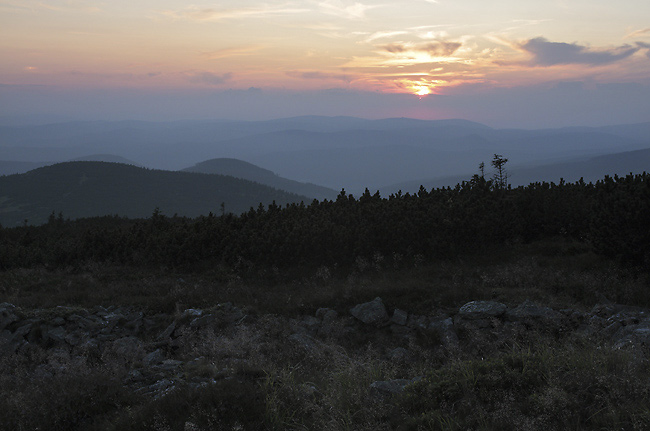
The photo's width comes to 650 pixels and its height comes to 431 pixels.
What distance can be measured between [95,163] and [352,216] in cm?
18044

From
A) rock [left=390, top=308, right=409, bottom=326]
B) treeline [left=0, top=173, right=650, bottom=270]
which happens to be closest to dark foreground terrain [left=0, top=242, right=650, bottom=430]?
rock [left=390, top=308, right=409, bottom=326]

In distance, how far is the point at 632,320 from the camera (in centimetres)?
733

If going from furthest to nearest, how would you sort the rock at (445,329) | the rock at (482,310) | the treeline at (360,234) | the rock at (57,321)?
the treeline at (360,234)
the rock at (57,321)
the rock at (482,310)
the rock at (445,329)

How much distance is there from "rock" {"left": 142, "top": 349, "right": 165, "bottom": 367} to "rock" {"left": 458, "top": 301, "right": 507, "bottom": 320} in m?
6.44

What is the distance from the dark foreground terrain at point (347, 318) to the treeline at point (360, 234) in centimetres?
8

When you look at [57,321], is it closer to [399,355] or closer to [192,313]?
[192,313]

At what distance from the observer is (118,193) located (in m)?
145

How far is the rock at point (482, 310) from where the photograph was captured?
8.38 meters

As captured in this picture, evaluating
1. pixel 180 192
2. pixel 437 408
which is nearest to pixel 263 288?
pixel 437 408

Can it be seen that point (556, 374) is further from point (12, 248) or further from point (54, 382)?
point (12, 248)

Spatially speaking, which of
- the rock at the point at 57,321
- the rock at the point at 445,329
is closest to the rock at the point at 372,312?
the rock at the point at 445,329

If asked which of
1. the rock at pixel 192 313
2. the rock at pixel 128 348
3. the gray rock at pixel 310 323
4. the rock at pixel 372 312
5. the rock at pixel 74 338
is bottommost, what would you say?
the rock at pixel 74 338

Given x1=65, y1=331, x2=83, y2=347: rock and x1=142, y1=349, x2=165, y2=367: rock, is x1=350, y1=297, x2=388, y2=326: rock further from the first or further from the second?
x1=65, y1=331, x2=83, y2=347: rock

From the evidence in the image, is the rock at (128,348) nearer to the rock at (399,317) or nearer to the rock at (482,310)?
the rock at (399,317)
